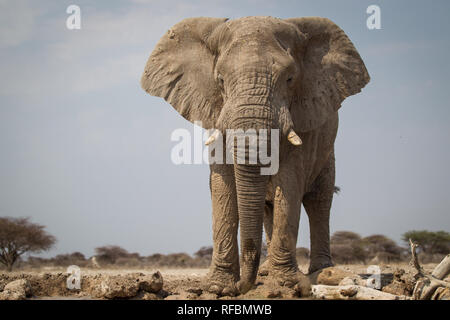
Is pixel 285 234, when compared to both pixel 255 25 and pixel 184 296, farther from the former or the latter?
pixel 255 25

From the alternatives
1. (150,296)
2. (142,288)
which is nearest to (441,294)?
(150,296)

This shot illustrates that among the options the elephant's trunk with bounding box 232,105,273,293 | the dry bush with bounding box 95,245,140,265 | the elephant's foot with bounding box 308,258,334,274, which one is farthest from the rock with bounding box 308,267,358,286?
the dry bush with bounding box 95,245,140,265

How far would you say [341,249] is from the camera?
74.7ft

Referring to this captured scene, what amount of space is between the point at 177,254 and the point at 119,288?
70.8 ft

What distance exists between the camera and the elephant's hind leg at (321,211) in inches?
412

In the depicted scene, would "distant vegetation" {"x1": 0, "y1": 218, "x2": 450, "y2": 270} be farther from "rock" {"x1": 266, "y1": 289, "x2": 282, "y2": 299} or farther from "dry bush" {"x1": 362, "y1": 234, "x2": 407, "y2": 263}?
"rock" {"x1": 266, "y1": 289, "x2": 282, "y2": 299}

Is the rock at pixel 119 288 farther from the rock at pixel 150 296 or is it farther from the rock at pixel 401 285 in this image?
the rock at pixel 401 285

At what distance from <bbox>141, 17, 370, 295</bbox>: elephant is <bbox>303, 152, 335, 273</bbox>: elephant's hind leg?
3.25 feet

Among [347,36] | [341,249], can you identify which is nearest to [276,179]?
[347,36]

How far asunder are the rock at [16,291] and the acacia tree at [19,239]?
13.5 metres

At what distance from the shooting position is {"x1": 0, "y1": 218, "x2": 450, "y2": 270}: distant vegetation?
2100 centimetres

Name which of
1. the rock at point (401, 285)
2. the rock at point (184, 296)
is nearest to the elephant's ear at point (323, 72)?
the rock at point (401, 285)
